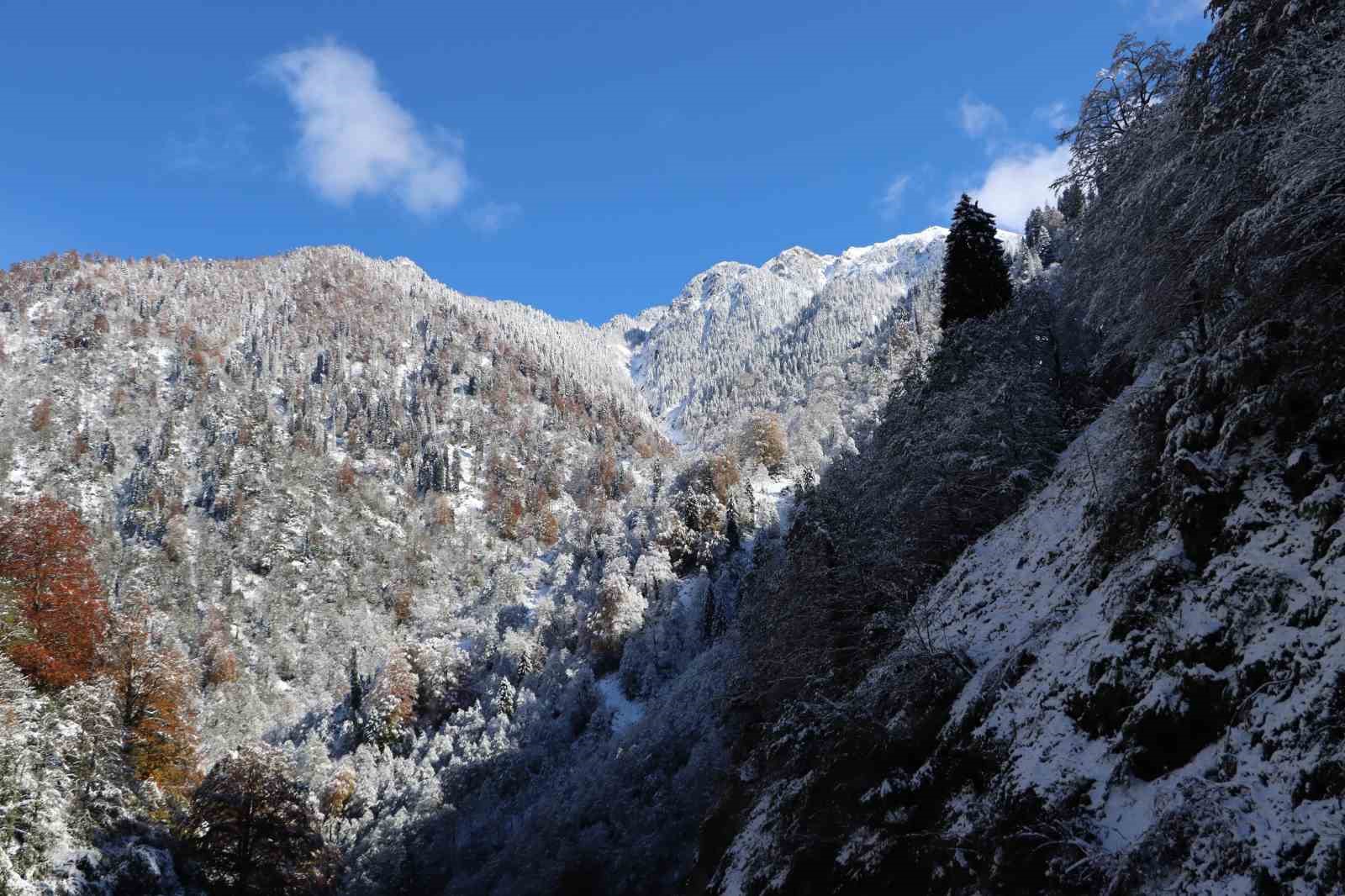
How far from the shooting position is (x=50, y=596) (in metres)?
23.9

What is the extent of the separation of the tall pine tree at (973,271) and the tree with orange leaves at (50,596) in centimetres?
4046

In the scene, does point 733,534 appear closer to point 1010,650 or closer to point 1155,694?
point 1010,650

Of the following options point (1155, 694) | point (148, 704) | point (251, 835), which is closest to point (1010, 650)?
point (1155, 694)

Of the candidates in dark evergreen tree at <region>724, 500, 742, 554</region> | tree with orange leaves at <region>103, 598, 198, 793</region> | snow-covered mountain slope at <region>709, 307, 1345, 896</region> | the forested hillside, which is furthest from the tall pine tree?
dark evergreen tree at <region>724, 500, 742, 554</region>

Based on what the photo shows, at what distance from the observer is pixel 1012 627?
14.4 metres

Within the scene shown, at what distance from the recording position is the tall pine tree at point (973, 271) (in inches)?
1526

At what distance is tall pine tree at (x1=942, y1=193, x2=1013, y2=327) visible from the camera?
38.8 meters

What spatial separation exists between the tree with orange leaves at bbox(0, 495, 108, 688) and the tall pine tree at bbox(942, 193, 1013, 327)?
133 feet

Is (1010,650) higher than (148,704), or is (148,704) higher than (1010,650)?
(148,704)

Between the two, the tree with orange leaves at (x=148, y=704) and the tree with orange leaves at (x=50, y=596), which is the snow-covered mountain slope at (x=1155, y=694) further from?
the tree with orange leaves at (x=148, y=704)

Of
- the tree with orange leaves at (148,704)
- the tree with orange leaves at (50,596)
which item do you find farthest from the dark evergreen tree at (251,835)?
the tree with orange leaves at (50,596)

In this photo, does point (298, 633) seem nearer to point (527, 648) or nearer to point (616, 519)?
point (616, 519)

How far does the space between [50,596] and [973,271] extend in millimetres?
43047

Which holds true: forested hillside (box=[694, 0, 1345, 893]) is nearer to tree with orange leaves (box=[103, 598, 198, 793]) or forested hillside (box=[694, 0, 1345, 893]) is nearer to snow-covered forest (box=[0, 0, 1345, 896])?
snow-covered forest (box=[0, 0, 1345, 896])
